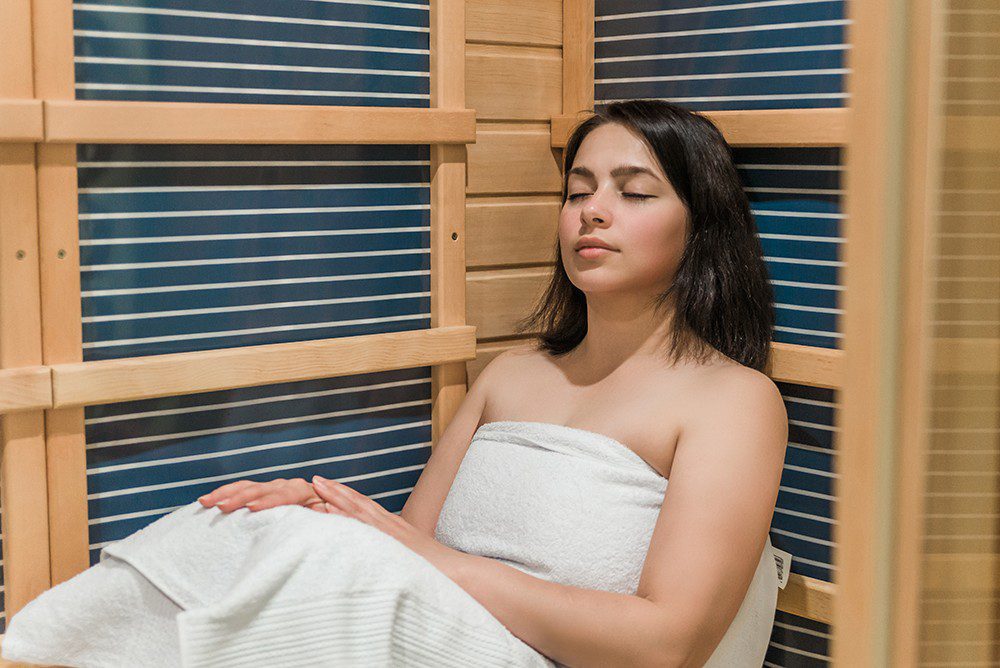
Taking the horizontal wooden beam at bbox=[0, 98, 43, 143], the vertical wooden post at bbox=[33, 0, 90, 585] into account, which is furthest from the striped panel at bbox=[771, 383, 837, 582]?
the horizontal wooden beam at bbox=[0, 98, 43, 143]

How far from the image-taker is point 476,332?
80.9 inches

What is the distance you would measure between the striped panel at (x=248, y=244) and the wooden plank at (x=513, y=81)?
19cm

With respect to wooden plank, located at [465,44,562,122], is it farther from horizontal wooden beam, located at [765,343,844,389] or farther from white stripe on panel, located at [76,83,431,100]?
horizontal wooden beam, located at [765,343,844,389]

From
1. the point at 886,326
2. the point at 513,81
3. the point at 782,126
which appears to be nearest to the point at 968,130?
the point at 886,326

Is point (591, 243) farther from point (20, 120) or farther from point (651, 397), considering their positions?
point (20, 120)

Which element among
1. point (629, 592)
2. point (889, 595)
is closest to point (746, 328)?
point (629, 592)

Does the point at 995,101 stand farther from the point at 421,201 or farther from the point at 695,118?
the point at 421,201

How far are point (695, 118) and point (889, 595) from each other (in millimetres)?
1366

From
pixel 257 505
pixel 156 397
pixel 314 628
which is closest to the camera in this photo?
pixel 314 628

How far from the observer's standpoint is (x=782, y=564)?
1.81 meters

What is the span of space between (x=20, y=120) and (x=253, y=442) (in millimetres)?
620

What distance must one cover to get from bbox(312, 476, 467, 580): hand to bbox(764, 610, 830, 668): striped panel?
2.15ft

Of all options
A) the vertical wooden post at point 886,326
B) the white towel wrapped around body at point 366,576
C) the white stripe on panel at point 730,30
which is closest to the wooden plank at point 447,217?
the white towel wrapped around body at point 366,576

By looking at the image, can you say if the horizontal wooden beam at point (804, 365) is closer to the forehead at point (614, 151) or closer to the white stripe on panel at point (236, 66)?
the forehead at point (614, 151)
